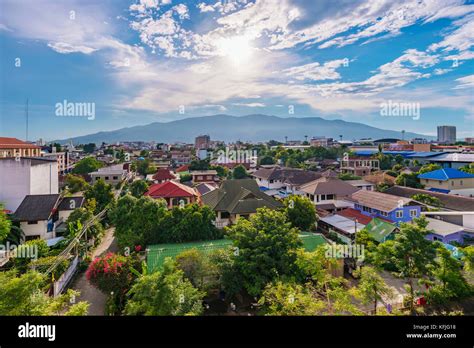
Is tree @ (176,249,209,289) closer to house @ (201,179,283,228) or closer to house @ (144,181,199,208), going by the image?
house @ (201,179,283,228)

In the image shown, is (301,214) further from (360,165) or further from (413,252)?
(360,165)

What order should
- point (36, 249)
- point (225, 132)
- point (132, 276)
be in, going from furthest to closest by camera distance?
point (225, 132) < point (36, 249) < point (132, 276)

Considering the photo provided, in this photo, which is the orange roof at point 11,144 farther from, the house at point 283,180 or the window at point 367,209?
the window at point 367,209

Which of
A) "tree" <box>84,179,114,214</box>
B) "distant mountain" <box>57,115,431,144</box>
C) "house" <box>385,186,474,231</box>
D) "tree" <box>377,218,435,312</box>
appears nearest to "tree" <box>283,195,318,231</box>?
"house" <box>385,186,474,231</box>

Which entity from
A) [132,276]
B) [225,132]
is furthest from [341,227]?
[225,132]

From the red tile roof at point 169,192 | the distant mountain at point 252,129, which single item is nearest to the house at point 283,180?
the red tile roof at point 169,192
